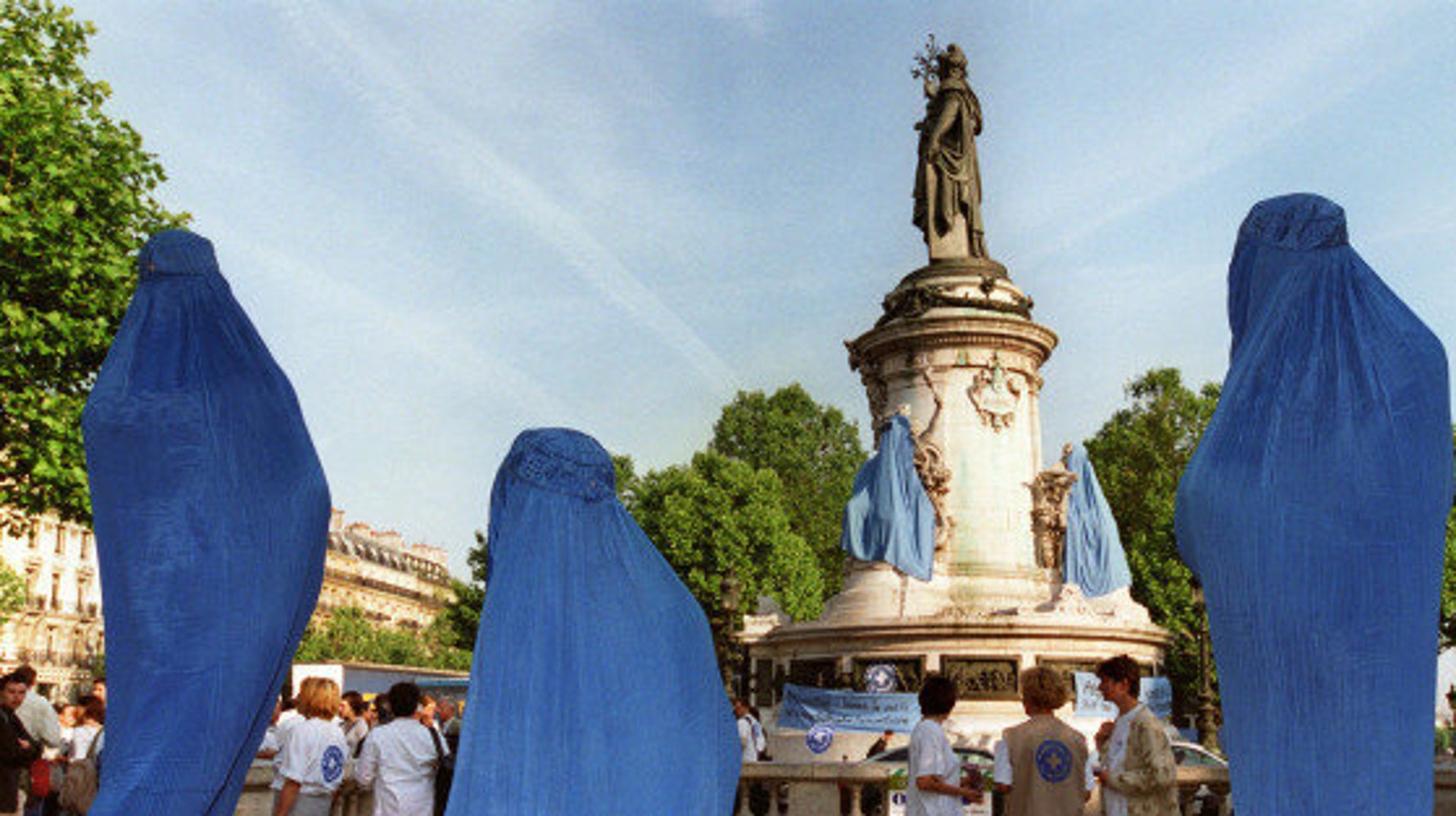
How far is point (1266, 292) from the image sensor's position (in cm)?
470

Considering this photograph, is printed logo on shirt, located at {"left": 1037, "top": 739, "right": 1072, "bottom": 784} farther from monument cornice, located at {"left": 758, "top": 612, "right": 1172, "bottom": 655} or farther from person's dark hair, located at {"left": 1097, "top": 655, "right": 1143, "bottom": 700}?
monument cornice, located at {"left": 758, "top": 612, "right": 1172, "bottom": 655}

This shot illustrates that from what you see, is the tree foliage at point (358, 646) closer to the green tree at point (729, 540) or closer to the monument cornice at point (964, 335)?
the green tree at point (729, 540)

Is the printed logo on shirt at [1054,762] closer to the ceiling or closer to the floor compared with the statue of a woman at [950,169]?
closer to the floor

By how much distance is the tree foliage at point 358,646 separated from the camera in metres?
73.1

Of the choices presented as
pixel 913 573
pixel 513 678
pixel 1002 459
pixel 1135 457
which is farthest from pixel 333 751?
pixel 1135 457

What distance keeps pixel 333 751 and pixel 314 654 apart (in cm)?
6818

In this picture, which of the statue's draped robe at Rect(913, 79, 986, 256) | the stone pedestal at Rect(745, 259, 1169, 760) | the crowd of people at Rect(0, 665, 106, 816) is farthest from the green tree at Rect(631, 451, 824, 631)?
the crowd of people at Rect(0, 665, 106, 816)

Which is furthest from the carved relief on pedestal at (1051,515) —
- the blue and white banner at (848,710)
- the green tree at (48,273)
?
the green tree at (48,273)

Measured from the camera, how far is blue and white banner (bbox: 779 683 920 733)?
63.9 ft

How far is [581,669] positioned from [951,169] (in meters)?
21.1

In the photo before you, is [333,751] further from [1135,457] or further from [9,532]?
[1135,457]

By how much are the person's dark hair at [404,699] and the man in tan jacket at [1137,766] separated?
3786 mm

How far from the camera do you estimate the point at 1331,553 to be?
161 inches

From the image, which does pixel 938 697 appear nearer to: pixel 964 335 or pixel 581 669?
pixel 581 669
